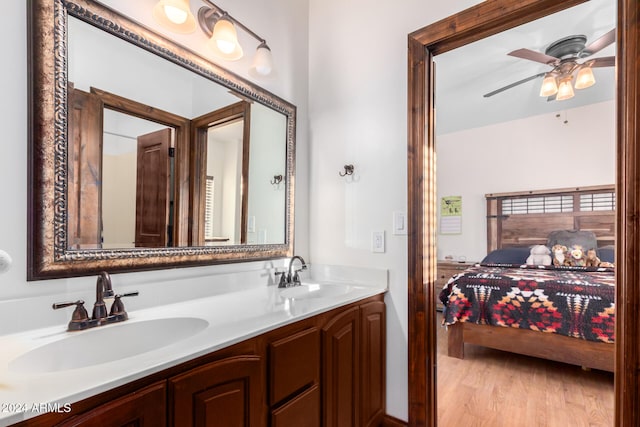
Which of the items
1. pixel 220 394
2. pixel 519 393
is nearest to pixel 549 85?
pixel 519 393

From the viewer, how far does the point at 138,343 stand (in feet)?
3.42

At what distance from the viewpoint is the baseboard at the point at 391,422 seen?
5.38 feet

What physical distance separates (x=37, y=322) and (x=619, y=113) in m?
2.21

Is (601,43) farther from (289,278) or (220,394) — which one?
(220,394)

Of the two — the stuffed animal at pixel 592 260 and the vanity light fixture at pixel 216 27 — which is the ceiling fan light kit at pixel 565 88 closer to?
the stuffed animal at pixel 592 260

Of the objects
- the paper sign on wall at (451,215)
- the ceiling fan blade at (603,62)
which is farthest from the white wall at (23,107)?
the paper sign on wall at (451,215)

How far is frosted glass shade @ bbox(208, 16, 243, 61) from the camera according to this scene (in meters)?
1.43

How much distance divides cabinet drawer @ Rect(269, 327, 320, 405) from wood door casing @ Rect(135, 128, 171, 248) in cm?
68

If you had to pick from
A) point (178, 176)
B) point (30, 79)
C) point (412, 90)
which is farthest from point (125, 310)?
point (412, 90)

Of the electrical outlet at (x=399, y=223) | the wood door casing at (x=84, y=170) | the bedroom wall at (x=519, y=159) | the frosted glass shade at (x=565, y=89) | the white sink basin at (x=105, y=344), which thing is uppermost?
the frosted glass shade at (x=565, y=89)

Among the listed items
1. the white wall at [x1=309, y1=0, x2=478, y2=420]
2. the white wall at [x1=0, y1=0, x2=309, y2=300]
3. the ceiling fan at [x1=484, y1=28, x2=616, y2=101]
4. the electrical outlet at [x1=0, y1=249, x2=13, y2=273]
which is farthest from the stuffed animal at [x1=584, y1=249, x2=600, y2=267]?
the electrical outlet at [x1=0, y1=249, x2=13, y2=273]

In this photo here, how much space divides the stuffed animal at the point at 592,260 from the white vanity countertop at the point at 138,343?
3.06 meters

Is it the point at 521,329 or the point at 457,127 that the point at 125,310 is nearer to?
the point at 521,329

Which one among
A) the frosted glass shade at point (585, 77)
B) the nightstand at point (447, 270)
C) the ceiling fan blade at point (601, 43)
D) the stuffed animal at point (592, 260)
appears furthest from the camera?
the nightstand at point (447, 270)
